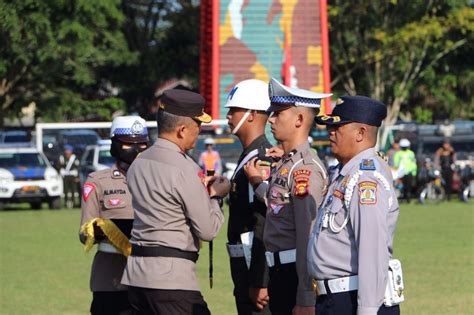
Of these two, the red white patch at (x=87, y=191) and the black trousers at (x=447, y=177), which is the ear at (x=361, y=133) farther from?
the black trousers at (x=447, y=177)

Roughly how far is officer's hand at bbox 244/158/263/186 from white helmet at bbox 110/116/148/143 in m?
1.27

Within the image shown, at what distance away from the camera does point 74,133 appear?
157ft

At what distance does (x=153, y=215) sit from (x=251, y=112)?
4.37 feet

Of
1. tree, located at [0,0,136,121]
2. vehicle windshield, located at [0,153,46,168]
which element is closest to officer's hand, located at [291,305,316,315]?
vehicle windshield, located at [0,153,46,168]

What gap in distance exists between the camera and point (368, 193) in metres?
6.03

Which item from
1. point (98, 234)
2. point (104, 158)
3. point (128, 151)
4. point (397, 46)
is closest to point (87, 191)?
point (128, 151)

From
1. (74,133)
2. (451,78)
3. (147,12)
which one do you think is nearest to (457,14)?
(451,78)

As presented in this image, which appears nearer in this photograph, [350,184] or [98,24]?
[350,184]

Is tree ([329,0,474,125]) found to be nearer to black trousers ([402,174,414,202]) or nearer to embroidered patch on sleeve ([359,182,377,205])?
black trousers ([402,174,414,202])

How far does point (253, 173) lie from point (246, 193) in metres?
0.31

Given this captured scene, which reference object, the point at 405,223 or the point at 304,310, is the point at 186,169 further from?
the point at 405,223

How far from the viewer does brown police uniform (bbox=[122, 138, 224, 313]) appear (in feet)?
22.5

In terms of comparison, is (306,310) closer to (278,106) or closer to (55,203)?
(278,106)

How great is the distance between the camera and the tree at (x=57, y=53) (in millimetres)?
43844
